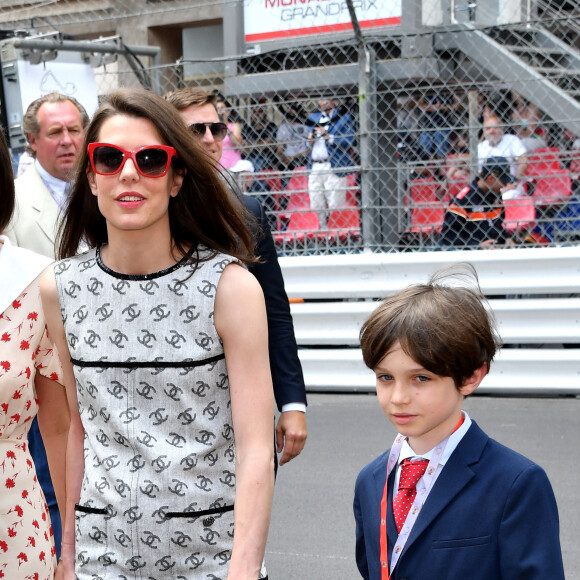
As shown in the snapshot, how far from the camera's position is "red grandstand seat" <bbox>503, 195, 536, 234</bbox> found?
757 centimetres

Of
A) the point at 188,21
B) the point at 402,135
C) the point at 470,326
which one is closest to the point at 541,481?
the point at 470,326

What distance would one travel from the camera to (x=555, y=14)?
9.03 meters

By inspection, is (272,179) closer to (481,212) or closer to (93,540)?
(481,212)

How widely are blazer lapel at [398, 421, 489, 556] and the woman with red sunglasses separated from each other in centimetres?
31

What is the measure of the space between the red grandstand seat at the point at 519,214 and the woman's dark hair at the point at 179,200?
218 inches

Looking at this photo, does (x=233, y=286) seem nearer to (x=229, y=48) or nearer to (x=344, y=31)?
(x=344, y=31)

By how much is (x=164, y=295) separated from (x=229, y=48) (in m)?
7.85

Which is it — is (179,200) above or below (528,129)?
above

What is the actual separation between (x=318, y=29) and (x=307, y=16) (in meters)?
0.16

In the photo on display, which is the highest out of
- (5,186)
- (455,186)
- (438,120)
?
(5,186)

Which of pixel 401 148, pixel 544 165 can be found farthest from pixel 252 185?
pixel 544 165

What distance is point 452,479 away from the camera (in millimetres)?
2008

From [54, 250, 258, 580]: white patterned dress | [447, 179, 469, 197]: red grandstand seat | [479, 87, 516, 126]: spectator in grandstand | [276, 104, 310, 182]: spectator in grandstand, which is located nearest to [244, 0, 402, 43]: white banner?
[276, 104, 310, 182]: spectator in grandstand

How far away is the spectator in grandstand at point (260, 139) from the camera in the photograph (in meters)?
8.23
